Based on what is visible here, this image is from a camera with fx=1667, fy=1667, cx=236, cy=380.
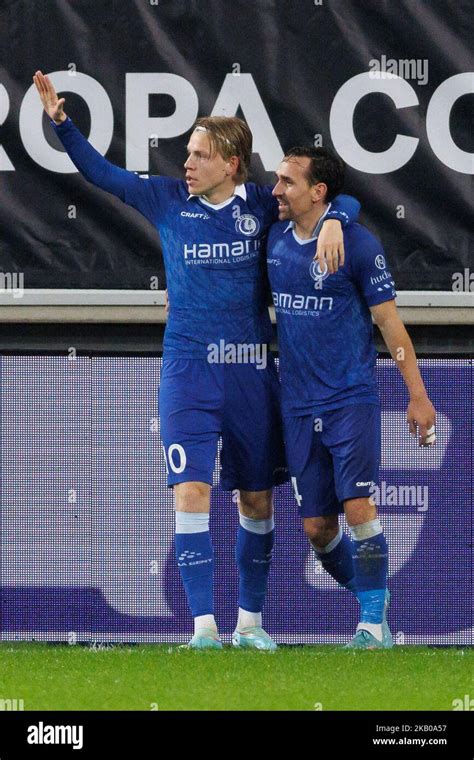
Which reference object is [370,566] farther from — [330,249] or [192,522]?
[330,249]

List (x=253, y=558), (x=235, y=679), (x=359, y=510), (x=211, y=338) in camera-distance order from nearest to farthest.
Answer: (x=235, y=679) < (x=359, y=510) < (x=211, y=338) < (x=253, y=558)

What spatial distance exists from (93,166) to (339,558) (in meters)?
1.66

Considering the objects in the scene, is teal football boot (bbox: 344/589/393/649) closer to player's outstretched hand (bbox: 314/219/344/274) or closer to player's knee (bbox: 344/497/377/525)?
player's knee (bbox: 344/497/377/525)

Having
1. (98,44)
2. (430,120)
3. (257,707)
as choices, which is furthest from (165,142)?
(257,707)

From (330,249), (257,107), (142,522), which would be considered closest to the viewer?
(330,249)

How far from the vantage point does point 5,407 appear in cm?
682

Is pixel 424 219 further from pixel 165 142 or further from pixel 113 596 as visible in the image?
pixel 113 596

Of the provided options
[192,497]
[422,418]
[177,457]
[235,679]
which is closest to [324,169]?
[422,418]

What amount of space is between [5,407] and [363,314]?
1.72m

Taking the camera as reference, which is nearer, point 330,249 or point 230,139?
point 330,249

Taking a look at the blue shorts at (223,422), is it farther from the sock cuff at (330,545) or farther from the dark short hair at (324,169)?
the dark short hair at (324,169)

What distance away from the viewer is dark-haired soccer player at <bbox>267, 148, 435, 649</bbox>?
576 centimetres

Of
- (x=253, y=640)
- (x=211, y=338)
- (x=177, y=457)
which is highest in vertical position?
(x=211, y=338)

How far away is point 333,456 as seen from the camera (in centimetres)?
580
